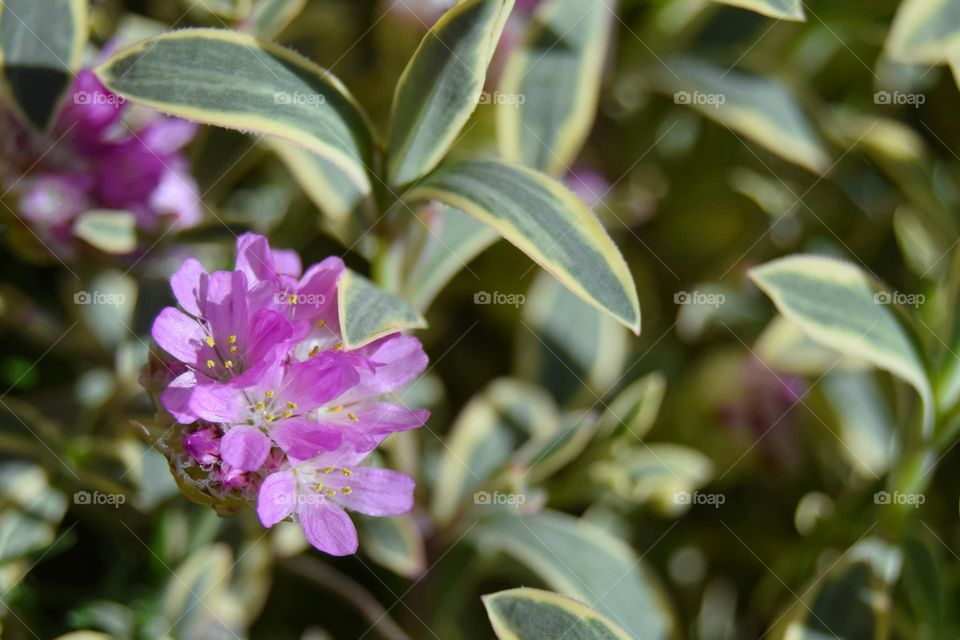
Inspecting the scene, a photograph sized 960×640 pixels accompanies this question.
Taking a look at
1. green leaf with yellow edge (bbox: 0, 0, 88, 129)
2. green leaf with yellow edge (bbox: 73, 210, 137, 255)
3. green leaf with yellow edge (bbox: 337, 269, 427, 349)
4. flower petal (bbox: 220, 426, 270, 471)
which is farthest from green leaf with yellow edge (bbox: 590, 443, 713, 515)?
green leaf with yellow edge (bbox: 0, 0, 88, 129)

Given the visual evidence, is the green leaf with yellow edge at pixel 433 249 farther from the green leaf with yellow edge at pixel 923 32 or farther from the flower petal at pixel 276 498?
the green leaf with yellow edge at pixel 923 32

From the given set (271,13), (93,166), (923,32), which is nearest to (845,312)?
(923,32)

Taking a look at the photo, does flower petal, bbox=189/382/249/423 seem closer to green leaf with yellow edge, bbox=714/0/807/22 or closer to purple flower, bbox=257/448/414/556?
purple flower, bbox=257/448/414/556

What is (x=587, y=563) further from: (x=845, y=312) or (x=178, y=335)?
(x=178, y=335)

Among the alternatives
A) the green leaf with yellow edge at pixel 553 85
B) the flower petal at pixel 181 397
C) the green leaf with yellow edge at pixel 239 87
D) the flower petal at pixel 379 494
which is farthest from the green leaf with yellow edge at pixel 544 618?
the green leaf with yellow edge at pixel 553 85

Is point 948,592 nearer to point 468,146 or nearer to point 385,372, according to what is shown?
point 385,372

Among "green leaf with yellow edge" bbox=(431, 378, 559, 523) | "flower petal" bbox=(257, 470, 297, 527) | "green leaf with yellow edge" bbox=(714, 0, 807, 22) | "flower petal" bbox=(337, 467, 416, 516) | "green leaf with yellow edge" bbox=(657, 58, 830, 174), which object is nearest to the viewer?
"flower petal" bbox=(257, 470, 297, 527)
